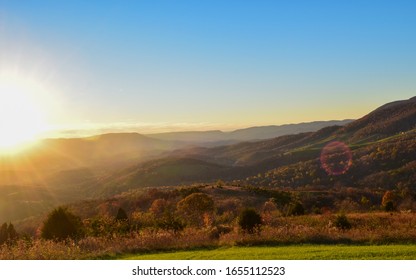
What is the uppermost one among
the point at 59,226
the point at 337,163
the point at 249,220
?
the point at 249,220

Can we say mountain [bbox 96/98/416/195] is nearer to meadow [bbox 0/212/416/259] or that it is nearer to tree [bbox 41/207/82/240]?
tree [bbox 41/207/82/240]

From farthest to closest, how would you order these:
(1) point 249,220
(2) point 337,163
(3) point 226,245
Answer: (2) point 337,163 → (1) point 249,220 → (3) point 226,245

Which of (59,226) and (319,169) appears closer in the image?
(59,226)

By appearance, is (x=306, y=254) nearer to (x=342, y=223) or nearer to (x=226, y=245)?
(x=226, y=245)

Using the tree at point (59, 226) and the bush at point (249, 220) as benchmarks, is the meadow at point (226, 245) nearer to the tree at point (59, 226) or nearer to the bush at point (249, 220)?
the bush at point (249, 220)

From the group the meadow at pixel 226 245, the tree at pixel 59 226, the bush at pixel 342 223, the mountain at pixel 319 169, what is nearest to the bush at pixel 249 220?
the meadow at pixel 226 245

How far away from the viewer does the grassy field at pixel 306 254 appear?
399 inches

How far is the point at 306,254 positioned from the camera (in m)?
10.7

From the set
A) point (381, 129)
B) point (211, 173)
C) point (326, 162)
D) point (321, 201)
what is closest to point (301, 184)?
point (326, 162)

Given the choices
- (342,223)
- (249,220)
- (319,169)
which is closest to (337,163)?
(319,169)

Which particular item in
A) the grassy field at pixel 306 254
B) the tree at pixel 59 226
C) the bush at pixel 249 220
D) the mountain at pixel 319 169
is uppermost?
the grassy field at pixel 306 254

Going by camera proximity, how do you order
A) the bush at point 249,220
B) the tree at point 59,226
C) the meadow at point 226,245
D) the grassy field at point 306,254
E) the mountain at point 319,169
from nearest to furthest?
1. the grassy field at point 306,254
2. the meadow at point 226,245
3. the bush at point 249,220
4. the tree at point 59,226
5. the mountain at point 319,169

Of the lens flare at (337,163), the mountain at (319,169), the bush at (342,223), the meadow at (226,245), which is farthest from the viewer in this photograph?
the lens flare at (337,163)

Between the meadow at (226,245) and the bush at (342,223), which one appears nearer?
the meadow at (226,245)
